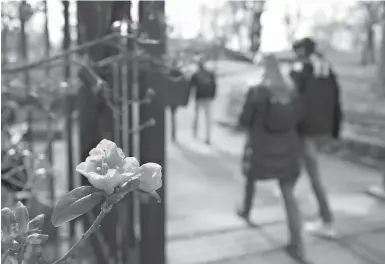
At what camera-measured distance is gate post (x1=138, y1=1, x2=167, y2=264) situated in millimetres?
2258

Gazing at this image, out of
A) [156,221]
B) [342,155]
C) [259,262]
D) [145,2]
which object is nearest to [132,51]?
[145,2]

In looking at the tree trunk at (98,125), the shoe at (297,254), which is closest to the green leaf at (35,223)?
the tree trunk at (98,125)

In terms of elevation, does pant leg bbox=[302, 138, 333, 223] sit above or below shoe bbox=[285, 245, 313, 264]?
above

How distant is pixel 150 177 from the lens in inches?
33.1

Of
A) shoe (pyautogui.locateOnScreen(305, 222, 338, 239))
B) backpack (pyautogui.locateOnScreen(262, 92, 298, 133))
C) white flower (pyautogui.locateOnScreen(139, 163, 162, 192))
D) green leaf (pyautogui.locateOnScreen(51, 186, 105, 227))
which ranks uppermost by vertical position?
white flower (pyautogui.locateOnScreen(139, 163, 162, 192))

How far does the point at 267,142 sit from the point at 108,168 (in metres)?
3.08

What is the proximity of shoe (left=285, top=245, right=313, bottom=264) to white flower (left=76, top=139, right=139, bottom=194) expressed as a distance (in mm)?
3094

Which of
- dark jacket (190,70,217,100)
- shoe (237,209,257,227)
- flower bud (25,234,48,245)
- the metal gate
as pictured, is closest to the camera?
flower bud (25,234,48,245)

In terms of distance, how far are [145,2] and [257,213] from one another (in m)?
3.10

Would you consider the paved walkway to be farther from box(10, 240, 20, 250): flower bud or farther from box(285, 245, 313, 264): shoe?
box(10, 240, 20, 250): flower bud

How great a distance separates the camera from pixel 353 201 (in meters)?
5.32

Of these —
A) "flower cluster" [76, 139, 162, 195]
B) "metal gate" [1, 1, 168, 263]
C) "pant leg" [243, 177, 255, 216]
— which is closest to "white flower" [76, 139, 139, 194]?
"flower cluster" [76, 139, 162, 195]

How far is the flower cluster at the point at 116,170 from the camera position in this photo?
2.68 feet

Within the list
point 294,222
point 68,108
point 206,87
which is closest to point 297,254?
point 294,222
